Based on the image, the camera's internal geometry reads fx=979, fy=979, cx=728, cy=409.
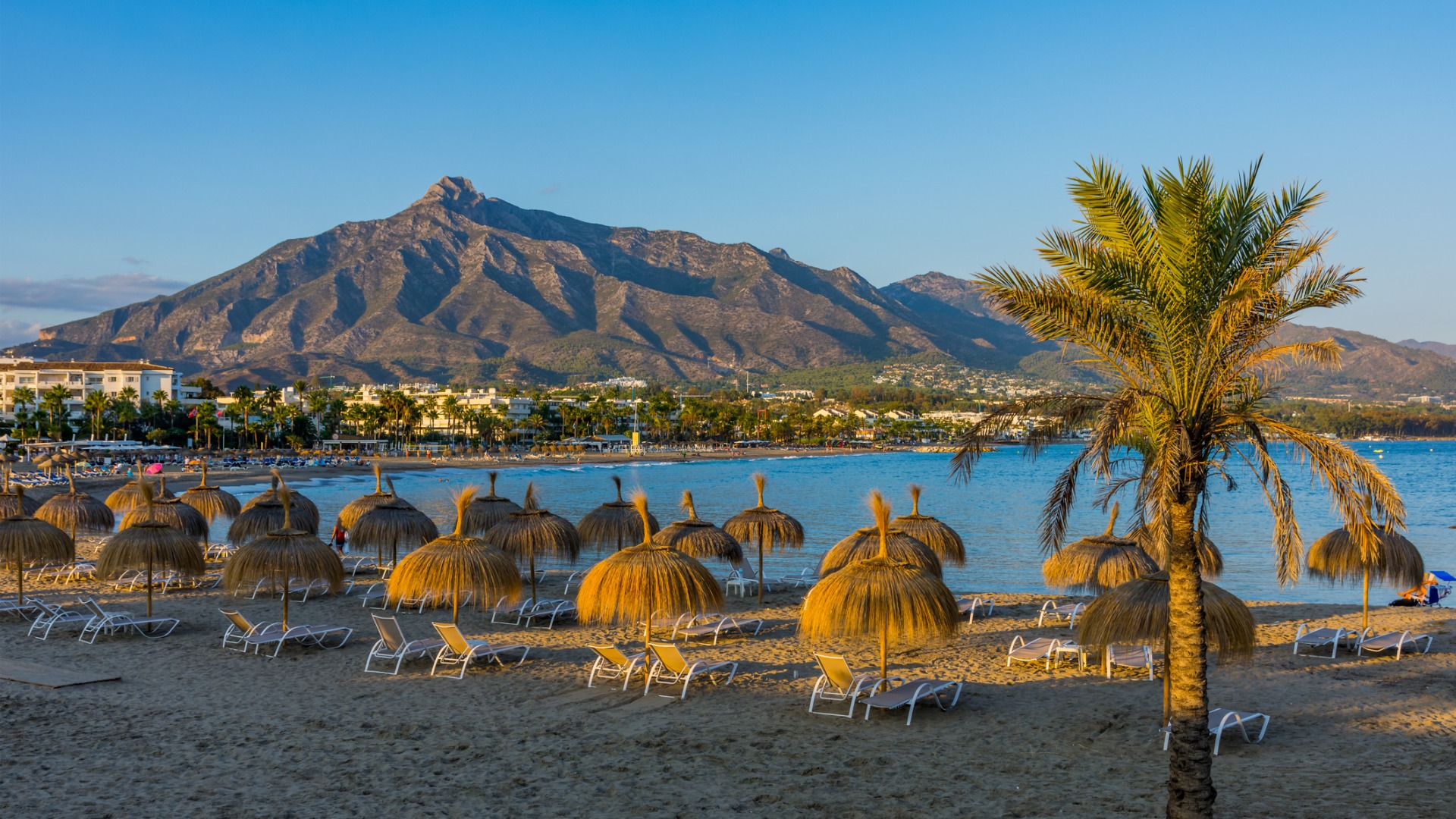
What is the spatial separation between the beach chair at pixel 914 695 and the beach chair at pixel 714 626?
12.8ft

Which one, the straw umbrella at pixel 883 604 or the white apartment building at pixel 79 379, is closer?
the straw umbrella at pixel 883 604

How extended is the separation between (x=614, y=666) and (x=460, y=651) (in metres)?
1.84

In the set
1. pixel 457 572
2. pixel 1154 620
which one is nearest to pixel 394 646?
pixel 457 572

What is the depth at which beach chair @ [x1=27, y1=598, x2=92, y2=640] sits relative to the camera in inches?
521

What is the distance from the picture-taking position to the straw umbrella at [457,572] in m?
11.8

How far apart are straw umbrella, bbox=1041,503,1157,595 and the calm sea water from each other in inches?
190

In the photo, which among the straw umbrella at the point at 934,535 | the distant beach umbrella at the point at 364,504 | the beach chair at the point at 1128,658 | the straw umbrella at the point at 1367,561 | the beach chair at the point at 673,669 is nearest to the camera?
the beach chair at the point at 673,669

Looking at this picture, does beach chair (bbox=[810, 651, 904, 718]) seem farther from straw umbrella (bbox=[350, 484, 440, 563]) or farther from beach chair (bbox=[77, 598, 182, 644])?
beach chair (bbox=[77, 598, 182, 644])

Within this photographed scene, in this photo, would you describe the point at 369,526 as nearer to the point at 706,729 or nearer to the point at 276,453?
the point at 706,729

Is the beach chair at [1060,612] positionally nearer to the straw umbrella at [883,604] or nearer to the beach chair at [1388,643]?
the beach chair at [1388,643]

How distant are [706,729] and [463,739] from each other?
2181 millimetres

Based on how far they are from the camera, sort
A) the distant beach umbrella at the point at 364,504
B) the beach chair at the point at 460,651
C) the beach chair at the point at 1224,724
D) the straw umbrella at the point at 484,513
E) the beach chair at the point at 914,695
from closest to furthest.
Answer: the beach chair at the point at 1224,724, the beach chair at the point at 914,695, the beach chair at the point at 460,651, the straw umbrella at the point at 484,513, the distant beach umbrella at the point at 364,504

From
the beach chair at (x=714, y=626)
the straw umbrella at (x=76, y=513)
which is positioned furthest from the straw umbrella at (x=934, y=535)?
the straw umbrella at (x=76, y=513)

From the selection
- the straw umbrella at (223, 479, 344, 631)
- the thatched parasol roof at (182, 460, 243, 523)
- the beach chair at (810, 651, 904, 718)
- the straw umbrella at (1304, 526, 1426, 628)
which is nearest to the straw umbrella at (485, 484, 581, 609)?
the straw umbrella at (223, 479, 344, 631)
